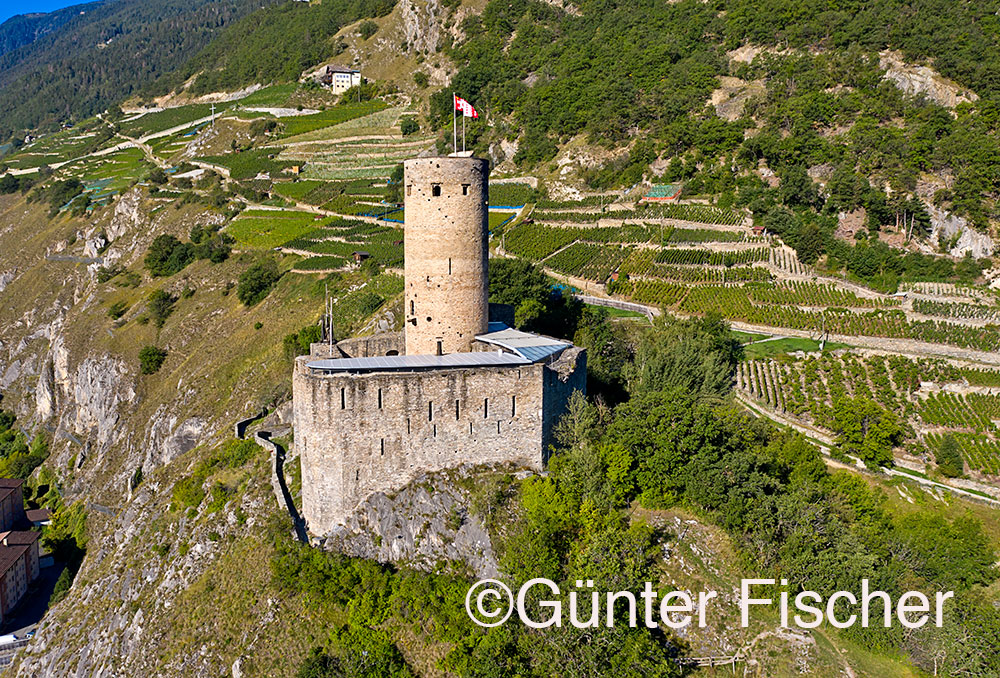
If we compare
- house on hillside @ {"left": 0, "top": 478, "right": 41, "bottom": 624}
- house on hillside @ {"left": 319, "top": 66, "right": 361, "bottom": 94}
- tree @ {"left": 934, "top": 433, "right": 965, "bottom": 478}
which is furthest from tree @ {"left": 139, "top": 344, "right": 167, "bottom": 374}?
house on hillside @ {"left": 319, "top": 66, "right": 361, "bottom": 94}

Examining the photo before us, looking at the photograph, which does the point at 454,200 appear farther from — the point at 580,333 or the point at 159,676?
the point at 159,676

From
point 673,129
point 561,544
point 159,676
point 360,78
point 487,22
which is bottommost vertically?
point 159,676

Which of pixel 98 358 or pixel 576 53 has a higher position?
pixel 576 53

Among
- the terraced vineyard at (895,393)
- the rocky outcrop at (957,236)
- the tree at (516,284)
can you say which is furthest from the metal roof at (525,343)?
→ the rocky outcrop at (957,236)

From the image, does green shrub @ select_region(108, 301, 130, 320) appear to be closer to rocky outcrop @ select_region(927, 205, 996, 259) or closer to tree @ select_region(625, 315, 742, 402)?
tree @ select_region(625, 315, 742, 402)

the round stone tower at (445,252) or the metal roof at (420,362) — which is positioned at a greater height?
the round stone tower at (445,252)

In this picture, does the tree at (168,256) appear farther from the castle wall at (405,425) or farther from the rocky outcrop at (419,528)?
the rocky outcrop at (419,528)

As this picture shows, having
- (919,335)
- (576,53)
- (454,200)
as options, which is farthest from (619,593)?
(576,53)
